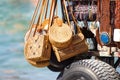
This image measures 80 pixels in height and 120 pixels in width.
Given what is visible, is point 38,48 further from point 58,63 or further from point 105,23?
point 105,23

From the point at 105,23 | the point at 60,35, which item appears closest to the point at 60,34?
the point at 60,35

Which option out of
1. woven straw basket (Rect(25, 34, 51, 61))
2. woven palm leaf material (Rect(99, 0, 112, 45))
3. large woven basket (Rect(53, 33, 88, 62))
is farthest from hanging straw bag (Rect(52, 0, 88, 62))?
woven palm leaf material (Rect(99, 0, 112, 45))

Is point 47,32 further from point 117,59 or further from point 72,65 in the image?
point 117,59

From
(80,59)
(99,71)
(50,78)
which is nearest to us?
(99,71)

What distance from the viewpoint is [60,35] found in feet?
24.5

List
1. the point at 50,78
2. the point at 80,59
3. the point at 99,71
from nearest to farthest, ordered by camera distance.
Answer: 1. the point at 99,71
2. the point at 80,59
3. the point at 50,78

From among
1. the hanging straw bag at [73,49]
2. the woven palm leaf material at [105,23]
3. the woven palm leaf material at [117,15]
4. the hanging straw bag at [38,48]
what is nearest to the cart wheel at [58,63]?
the hanging straw bag at [38,48]

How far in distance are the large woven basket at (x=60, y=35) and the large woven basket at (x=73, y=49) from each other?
0.08m

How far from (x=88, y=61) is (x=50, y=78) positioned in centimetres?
390

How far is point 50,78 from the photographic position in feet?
A: 36.9

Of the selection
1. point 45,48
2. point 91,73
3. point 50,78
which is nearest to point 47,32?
point 45,48

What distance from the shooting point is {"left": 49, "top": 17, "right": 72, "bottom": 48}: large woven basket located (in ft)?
24.2

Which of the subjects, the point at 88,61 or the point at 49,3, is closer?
the point at 88,61

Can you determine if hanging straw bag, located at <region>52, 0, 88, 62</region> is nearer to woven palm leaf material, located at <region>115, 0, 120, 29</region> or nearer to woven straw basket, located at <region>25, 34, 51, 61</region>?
woven straw basket, located at <region>25, 34, 51, 61</region>
